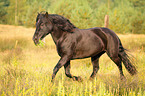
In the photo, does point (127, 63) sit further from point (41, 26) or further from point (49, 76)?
point (41, 26)

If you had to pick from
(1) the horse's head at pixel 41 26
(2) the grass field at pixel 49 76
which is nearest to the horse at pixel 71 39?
(1) the horse's head at pixel 41 26

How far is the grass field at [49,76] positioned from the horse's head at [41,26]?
3.03 ft

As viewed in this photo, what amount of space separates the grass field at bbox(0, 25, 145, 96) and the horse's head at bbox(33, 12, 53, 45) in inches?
36.3

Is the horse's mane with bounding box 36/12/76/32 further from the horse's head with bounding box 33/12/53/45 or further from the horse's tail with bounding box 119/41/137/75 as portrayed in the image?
the horse's tail with bounding box 119/41/137/75

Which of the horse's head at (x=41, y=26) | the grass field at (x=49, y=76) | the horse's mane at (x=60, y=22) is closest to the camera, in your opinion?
the grass field at (x=49, y=76)

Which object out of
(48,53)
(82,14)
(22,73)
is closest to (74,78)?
(22,73)

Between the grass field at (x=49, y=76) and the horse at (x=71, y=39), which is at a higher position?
the horse at (x=71, y=39)

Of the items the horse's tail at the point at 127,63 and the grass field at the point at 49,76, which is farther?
the horse's tail at the point at 127,63

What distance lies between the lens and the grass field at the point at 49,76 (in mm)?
3561

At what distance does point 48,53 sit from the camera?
11180 mm

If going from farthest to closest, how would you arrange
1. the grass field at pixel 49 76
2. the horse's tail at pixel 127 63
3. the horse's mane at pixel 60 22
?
1. the horse's tail at pixel 127 63
2. the horse's mane at pixel 60 22
3. the grass field at pixel 49 76

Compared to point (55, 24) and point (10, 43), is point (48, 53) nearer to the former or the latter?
point (10, 43)

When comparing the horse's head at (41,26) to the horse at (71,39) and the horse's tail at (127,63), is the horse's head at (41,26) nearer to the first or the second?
the horse at (71,39)

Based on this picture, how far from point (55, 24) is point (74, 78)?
147 cm
